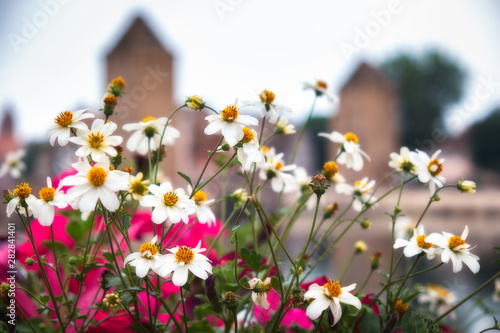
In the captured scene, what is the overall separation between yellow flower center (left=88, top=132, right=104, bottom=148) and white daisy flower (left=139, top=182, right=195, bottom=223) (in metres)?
0.03

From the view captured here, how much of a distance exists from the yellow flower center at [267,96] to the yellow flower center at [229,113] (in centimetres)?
4

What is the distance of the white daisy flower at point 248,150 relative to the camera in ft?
0.72

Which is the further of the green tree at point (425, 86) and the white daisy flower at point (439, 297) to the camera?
the green tree at point (425, 86)

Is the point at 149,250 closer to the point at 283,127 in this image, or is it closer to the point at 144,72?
the point at 283,127

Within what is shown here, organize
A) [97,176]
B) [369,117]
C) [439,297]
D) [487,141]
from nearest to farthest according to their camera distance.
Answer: [97,176]
[439,297]
[369,117]
[487,141]

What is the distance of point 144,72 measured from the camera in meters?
1.77

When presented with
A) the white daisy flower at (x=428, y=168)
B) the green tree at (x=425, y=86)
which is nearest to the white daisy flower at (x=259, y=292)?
the white daisy flower at (x=428, y=168)

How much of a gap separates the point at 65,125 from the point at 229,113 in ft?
0.28

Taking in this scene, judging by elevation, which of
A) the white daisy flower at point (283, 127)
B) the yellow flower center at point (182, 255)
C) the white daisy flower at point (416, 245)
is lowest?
the yellow flower center at point (182, 255)

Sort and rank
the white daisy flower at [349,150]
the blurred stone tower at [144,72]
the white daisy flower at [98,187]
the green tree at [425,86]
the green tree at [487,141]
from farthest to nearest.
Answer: the green tree at [425,86], the green tree at [487,141], the blurred stone tower at [144,72], the white daisy flower at [349,150], the white daisy flower at [98,187]

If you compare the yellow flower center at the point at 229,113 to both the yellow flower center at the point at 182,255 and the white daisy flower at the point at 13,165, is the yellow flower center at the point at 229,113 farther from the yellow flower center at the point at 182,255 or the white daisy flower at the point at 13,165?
the white daisy flower at the point at 13,165

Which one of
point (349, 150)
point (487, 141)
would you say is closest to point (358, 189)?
point (349, 150)

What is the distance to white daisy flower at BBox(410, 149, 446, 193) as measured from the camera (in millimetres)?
277

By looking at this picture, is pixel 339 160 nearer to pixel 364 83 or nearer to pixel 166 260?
pixel 166 260
